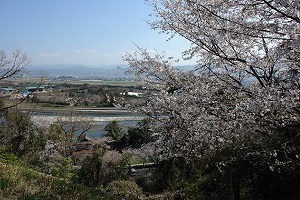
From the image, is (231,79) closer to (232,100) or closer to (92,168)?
(232,100)

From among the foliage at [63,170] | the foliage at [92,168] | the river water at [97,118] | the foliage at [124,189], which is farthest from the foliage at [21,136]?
the river water at [97,118]

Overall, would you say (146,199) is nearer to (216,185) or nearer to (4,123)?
(216,185)

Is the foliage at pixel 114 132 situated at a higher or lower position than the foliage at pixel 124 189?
lower

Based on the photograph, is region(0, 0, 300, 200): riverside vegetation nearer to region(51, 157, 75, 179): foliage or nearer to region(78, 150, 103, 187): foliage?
region(51, 157, 75, 179): foliage

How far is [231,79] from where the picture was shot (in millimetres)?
4668

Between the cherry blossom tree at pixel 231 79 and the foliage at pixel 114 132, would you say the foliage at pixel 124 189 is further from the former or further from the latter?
the foliage at pixel 114 132

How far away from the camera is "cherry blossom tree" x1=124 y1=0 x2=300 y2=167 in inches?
135

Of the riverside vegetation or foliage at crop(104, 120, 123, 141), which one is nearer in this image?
the riverside vegetation

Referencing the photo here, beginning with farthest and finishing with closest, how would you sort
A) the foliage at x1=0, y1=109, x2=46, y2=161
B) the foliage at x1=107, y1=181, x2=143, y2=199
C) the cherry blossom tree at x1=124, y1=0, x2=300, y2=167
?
the foliage at x1=0, y1=109, x2=46, y2=161, the foliage at x1=107, y1=181, x2=143, y2=199, the cherry blossom tree at x1=124, y1=0, x2=300, y2=167

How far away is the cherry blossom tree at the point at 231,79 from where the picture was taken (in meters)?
3.42

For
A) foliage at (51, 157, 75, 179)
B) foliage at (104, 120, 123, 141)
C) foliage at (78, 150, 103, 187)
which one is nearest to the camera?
foliage at (51, 157, 75, 179)

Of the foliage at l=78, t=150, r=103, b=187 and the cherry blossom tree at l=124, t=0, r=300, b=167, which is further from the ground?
the cherry blossom tree at l=124, t=0, r=300, b=167

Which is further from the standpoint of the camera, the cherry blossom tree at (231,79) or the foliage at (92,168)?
the foliage at (92,168)

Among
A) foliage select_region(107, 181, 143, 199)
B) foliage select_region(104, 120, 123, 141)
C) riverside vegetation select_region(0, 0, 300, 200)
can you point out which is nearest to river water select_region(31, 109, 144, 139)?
foliage select_region(104, 120, 123, 141)
